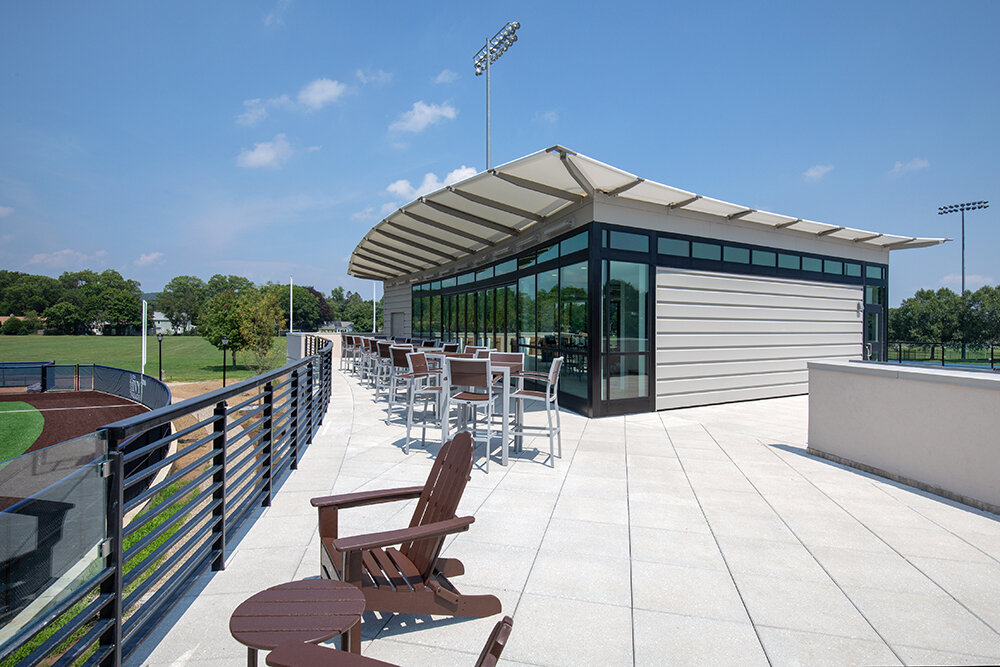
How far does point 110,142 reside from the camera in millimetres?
48375

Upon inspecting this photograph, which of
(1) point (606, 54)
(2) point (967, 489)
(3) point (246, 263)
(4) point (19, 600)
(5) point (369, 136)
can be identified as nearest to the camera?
(4) point (19, 600)

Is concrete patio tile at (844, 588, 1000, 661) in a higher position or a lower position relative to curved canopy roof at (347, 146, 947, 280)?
lower

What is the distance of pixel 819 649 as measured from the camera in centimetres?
194

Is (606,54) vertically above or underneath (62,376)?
above

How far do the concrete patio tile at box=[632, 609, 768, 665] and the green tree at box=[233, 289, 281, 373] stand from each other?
21.5m

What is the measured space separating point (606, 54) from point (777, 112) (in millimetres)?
4844

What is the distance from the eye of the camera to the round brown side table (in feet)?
4.05

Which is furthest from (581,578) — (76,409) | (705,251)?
(76,409)

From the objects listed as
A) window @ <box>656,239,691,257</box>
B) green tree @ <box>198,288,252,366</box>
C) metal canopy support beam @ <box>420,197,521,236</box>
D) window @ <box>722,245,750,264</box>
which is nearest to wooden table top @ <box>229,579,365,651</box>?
metal canopy support beam @ <box>420,197,521,236</box>

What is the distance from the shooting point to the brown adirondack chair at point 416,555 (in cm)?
177

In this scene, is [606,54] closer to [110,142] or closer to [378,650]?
[378,650]

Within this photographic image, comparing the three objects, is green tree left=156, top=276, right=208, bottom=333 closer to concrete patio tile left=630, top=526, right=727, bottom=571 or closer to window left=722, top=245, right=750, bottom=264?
window left=722, top=245, right=750, bottom=264

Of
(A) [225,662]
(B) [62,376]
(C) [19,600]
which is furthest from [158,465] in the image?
(B) [62,376]

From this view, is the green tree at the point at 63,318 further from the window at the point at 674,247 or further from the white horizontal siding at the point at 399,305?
the window at the point at 674,247
